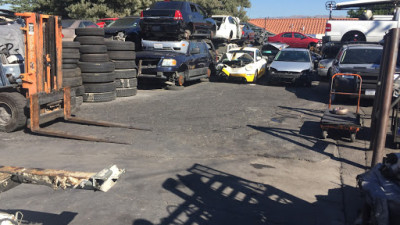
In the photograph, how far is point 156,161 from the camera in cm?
652

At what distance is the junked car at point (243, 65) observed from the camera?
16375 millimetres

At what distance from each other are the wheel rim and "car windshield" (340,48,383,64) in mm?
10087

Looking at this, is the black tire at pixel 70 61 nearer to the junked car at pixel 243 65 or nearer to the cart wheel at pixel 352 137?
the junked car at pixel 243 65

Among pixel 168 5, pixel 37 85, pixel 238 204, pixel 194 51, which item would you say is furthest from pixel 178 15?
pixel 238 204

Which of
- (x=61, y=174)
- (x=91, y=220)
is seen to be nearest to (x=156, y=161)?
(x=91, y=220)

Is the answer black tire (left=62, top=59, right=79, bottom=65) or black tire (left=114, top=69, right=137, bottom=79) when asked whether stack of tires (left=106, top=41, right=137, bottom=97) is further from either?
black tire (left=62, top=59, right=79, bottom=65)

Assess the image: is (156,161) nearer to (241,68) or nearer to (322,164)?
(322,164)

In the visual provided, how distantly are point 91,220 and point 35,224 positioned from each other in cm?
60

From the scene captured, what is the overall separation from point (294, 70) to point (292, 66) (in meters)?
0.31

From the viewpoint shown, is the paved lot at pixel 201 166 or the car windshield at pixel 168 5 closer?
the paved lot at pixel 201 166

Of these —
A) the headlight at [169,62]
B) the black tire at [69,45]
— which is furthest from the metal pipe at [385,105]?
the headlight at [169,62]

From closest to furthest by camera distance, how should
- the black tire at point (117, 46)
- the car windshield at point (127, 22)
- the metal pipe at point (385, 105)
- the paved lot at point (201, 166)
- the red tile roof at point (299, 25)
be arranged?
the paved lot at point (201, 166) → the metal pipe at point (385, 105) → the black tire at point (117, 46) → the car windshield at point (127, 22) → the red tile roof at point (299, 25)

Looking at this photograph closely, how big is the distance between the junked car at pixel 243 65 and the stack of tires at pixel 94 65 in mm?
6411

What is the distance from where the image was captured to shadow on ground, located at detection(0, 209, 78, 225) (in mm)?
4262
